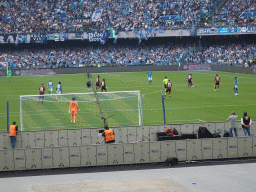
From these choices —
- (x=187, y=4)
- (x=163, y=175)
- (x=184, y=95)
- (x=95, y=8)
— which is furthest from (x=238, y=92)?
(x=95, y=8)

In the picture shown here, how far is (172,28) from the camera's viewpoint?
3083 inches

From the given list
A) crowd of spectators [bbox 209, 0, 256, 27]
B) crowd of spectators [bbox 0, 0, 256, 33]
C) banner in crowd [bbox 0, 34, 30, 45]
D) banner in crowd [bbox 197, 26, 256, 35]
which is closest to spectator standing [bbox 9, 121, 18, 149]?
banner in crowd [bbox 197, 26, 256, 35]

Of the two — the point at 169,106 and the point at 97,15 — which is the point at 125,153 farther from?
the point at 97,15

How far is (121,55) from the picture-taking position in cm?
8356

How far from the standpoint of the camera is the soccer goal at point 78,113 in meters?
24.3

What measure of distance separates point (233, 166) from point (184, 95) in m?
22.4

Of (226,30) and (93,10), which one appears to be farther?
(93,10)

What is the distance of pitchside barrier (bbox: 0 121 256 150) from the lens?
62.7ft

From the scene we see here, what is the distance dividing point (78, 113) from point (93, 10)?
59172 millimetres

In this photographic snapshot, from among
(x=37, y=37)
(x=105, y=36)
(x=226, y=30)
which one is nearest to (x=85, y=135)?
(x=226, y=30)

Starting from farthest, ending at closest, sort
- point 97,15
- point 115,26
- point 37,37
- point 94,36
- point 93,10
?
point 93,10
point 97,15
point 115,26
point 94,36
point 37,37

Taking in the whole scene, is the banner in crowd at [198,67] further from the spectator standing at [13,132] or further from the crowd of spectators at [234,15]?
the spectator standing at [13,132]

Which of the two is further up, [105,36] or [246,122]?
[105,36]

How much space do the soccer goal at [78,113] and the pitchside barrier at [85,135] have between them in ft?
10.8
